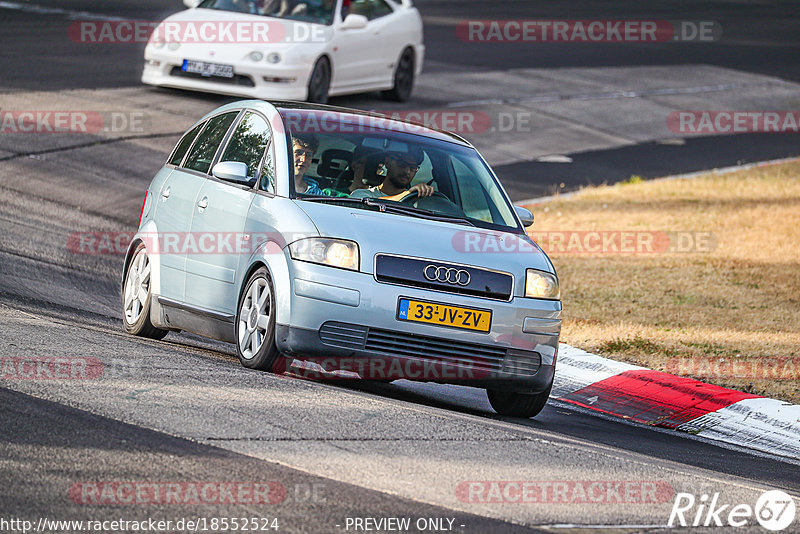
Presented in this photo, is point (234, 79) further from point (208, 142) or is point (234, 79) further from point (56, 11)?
point (56, 11)

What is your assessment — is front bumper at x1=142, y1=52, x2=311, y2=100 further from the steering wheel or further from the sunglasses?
the steering wheel

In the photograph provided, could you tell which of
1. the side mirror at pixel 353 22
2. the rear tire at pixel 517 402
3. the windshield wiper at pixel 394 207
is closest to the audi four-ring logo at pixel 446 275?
the windshield wiper at pixel 394 207

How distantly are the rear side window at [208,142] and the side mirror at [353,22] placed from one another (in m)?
9.95

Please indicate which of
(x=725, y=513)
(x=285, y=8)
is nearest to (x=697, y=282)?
(x=725, y=513)

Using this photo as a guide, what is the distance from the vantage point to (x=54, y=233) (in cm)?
1230

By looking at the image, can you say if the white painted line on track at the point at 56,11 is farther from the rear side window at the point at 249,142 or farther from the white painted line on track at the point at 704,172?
the rear side window at the point at 249,142

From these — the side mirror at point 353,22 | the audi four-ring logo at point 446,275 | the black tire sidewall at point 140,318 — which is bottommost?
the black tire sidewall at point 140,318

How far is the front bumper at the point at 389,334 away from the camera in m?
7.42

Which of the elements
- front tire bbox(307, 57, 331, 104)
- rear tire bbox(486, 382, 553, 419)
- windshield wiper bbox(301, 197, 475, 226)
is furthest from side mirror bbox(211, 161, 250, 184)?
front tire bbox(307, 57, 331, 104)

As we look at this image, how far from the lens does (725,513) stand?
233 inches

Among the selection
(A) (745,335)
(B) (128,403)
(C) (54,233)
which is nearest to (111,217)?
(C) (54,233)

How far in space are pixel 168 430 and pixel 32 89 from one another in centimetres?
1268

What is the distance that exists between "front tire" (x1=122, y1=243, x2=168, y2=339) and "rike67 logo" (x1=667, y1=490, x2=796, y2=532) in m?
4.37

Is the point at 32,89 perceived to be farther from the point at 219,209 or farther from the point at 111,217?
the point at 219,209
